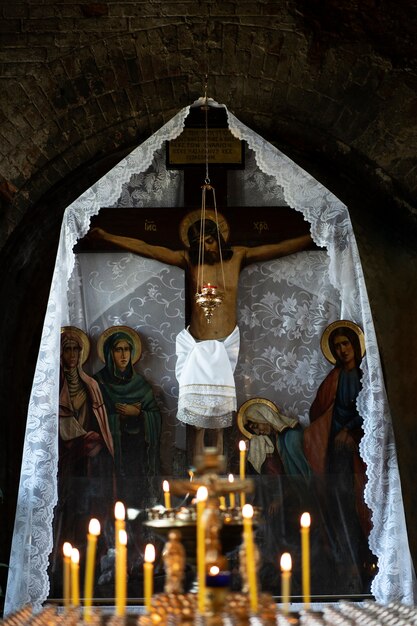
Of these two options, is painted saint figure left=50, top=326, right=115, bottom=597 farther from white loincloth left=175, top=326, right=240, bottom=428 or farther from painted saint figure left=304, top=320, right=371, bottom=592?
painted saint figure left=304, top=320, right=371, bottom=592

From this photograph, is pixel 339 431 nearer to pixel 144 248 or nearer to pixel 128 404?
pixel 128 404

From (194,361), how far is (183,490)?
12.3 ft

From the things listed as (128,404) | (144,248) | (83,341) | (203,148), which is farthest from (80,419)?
(203,148)

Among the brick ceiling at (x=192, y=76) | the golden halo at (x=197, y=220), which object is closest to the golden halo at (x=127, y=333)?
the golden halo at (x=197, y=220)

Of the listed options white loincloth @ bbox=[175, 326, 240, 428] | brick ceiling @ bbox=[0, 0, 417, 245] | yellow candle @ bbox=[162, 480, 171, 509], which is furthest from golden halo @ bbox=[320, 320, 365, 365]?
yellow candle @ bbox=[162, 480, 171, 509]

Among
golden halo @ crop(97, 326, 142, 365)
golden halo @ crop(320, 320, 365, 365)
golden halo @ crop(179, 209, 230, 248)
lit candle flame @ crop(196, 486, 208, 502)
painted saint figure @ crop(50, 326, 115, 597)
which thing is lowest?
lit candle flame @ crop(196, 486, 208, 502)

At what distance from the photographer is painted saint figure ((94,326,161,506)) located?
7102 mm

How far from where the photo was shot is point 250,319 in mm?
7336

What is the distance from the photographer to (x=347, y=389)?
708 cm

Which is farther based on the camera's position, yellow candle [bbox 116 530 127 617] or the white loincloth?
the white loincloth

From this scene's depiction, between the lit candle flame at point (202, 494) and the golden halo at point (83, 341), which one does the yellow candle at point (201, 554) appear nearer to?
the lit candle flame at point (202, 494)

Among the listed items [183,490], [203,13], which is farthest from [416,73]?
[183,490]

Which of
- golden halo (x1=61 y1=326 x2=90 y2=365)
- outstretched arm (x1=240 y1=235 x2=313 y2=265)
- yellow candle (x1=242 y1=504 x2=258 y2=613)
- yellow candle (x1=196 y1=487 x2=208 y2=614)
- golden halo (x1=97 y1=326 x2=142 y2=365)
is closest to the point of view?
yellow candle (x1=196 y1=487 x2=208 y2=614)

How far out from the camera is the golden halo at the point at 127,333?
7227mm
